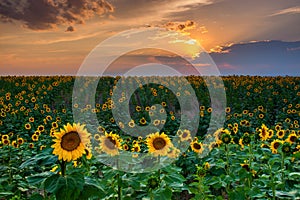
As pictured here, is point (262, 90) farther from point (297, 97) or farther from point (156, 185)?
point (156, 185)

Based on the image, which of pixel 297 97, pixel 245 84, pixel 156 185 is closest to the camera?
pixel 156 185

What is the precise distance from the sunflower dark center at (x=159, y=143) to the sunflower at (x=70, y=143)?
1541 millimetres

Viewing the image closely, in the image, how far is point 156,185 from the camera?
3902 millimetres

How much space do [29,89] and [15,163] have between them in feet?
41.1

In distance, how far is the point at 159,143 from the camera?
4.82 m

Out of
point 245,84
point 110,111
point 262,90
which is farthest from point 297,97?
point 110,111

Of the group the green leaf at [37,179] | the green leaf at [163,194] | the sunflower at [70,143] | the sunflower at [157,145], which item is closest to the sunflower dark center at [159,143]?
Result: the sunflower at [157,145]

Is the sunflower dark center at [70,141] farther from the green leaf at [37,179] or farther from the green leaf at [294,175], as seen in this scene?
the green leaf at [294,175]

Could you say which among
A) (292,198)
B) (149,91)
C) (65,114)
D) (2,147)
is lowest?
(292,198)

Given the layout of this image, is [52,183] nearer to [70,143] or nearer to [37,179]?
[37,179]

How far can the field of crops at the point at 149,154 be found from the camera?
10.7ft

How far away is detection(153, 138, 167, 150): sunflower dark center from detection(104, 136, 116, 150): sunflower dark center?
728mm

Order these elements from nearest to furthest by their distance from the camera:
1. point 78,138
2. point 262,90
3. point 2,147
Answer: point 78,138 → point 2,147 → point 262,90

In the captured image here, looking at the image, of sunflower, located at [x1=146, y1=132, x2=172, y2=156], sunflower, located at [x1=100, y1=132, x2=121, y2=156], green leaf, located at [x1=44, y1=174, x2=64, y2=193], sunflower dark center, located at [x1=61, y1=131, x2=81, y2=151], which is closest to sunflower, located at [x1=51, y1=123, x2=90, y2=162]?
sunflower dark center, located at [x1=61, y1=131, x2=81, y2=151]
